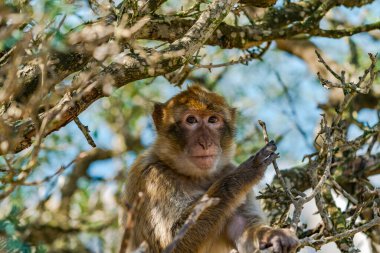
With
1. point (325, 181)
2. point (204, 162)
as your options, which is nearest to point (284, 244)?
point (325, 181)

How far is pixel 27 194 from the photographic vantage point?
7270 millimetres

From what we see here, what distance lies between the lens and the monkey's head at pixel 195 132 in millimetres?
6168

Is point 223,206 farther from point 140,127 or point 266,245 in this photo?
point 140,127

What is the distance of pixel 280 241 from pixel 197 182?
1.54m

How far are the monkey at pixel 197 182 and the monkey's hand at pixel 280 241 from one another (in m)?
0.01

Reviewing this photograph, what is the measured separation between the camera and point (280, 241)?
509 centimetres

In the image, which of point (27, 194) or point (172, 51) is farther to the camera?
point (27, 194)

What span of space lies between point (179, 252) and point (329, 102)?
3.22m

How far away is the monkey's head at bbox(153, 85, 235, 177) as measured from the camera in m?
6.17

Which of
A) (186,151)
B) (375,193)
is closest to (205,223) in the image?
(186,151)

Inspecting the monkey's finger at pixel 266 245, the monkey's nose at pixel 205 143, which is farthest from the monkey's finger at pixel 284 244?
the monkey's nose at pixel 205 143

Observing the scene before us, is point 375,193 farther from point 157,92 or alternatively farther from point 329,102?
point 157,92

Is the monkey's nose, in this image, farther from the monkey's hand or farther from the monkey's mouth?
the monkey's hand

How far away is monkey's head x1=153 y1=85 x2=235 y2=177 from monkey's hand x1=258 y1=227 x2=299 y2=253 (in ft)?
3.48
